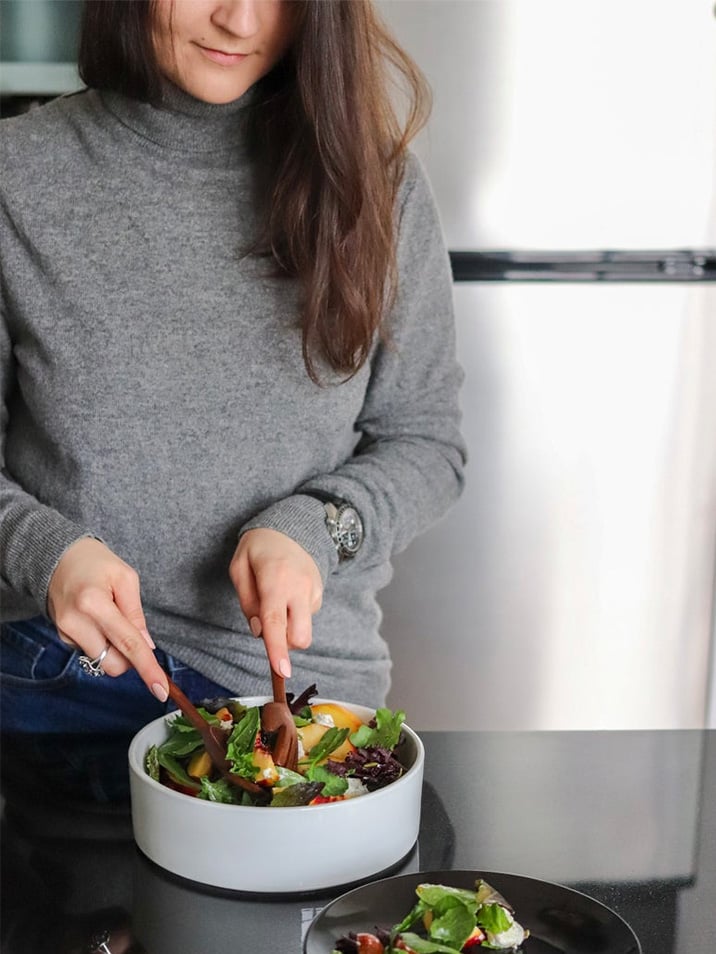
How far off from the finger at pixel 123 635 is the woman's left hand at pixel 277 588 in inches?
3.5

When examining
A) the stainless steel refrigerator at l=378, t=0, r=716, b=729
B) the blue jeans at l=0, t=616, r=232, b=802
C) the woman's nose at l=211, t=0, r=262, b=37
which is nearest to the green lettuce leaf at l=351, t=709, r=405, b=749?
the blue jeans at l=0, t=616, r=232, b=802

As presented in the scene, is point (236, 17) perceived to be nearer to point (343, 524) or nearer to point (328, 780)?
point (343, 524)

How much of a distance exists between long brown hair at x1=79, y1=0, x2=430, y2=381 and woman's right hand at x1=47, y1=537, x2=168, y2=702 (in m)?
0.34

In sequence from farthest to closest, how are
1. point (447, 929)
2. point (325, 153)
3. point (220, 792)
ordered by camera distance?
point (325, 153) < point (220, 792) < point (447, 929)

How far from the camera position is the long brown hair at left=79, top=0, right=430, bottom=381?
1096 millimetres

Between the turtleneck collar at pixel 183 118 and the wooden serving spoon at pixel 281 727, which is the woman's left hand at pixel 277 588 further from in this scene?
the turtleneck collar at pixel 183 118

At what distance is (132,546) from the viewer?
1.17 meters

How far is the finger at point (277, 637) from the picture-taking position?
0.87m

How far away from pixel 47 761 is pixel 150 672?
0.57 ft

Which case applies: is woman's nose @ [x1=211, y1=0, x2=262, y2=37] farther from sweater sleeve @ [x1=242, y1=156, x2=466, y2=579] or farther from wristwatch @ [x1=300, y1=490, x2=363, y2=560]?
wristwatch @ [x1=300, y1=490, x2=363, y2=560]

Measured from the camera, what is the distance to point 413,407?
4.27 feet

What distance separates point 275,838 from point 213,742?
9 centimetres

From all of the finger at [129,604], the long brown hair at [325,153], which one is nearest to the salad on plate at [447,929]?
the finger at [129,604]

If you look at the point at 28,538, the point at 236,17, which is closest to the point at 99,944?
the point at 28,538
